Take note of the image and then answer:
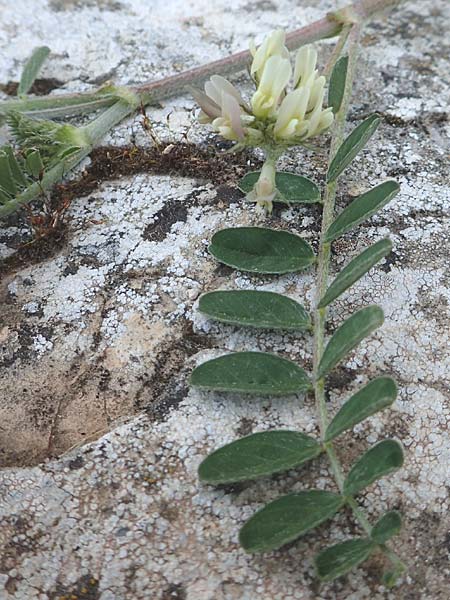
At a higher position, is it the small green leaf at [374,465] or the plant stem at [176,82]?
the plant stem at [176,82]

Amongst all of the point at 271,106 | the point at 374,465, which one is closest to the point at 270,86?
the point at 271,106

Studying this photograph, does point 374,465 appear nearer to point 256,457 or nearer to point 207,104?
point 256,457

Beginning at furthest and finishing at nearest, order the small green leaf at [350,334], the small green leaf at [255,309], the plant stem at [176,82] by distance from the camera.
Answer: the plant stem at [176,82]
the small green leaf at [255,309]
the small green leaf at [350,334]

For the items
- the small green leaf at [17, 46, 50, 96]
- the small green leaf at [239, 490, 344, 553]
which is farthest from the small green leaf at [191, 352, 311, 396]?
the small green leaf at [17, 46, 50, 96]

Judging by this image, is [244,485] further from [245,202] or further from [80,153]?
[80,153]

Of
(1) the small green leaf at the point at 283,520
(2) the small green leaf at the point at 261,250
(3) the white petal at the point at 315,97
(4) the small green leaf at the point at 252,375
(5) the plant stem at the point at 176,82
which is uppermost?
(3) the white petal at the point at 315,97

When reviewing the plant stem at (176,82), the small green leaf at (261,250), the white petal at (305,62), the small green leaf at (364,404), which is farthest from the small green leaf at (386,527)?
the plant stem at (176,82)

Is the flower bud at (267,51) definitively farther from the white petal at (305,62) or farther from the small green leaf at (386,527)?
the small green leaf at (386,527)
